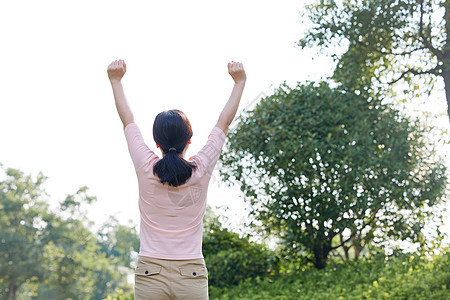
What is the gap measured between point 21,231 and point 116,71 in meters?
22.9

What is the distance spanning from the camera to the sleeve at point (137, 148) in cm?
187

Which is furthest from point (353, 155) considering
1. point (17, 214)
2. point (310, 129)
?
point (17, 214)

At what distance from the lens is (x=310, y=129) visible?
719 cm

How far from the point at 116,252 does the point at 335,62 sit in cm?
2705

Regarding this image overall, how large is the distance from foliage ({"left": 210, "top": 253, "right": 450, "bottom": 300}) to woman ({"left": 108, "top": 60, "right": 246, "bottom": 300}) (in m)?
4.48

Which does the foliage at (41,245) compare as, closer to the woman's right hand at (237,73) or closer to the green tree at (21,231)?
the green tree at (21,231)

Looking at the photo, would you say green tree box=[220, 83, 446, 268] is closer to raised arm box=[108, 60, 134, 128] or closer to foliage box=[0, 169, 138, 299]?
raised arm box=[108, 60, 134, 128]

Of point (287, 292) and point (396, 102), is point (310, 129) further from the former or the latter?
point (287, 292)

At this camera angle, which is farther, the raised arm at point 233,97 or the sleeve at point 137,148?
the raised arm at point 233,97

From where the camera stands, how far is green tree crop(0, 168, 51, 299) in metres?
21.4

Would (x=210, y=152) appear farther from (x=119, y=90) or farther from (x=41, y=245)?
(x=41, y=245)

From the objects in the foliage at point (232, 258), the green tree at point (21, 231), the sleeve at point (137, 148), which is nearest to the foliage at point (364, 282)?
the foliage at point (232, 258)

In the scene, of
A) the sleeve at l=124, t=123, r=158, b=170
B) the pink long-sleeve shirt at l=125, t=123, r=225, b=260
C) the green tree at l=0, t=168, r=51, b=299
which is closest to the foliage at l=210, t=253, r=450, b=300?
the pink long-sleeve shirt at l=125, t=123, r=225, b=260

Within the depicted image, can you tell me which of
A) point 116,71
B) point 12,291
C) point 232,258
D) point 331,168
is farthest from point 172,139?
point 12,291
